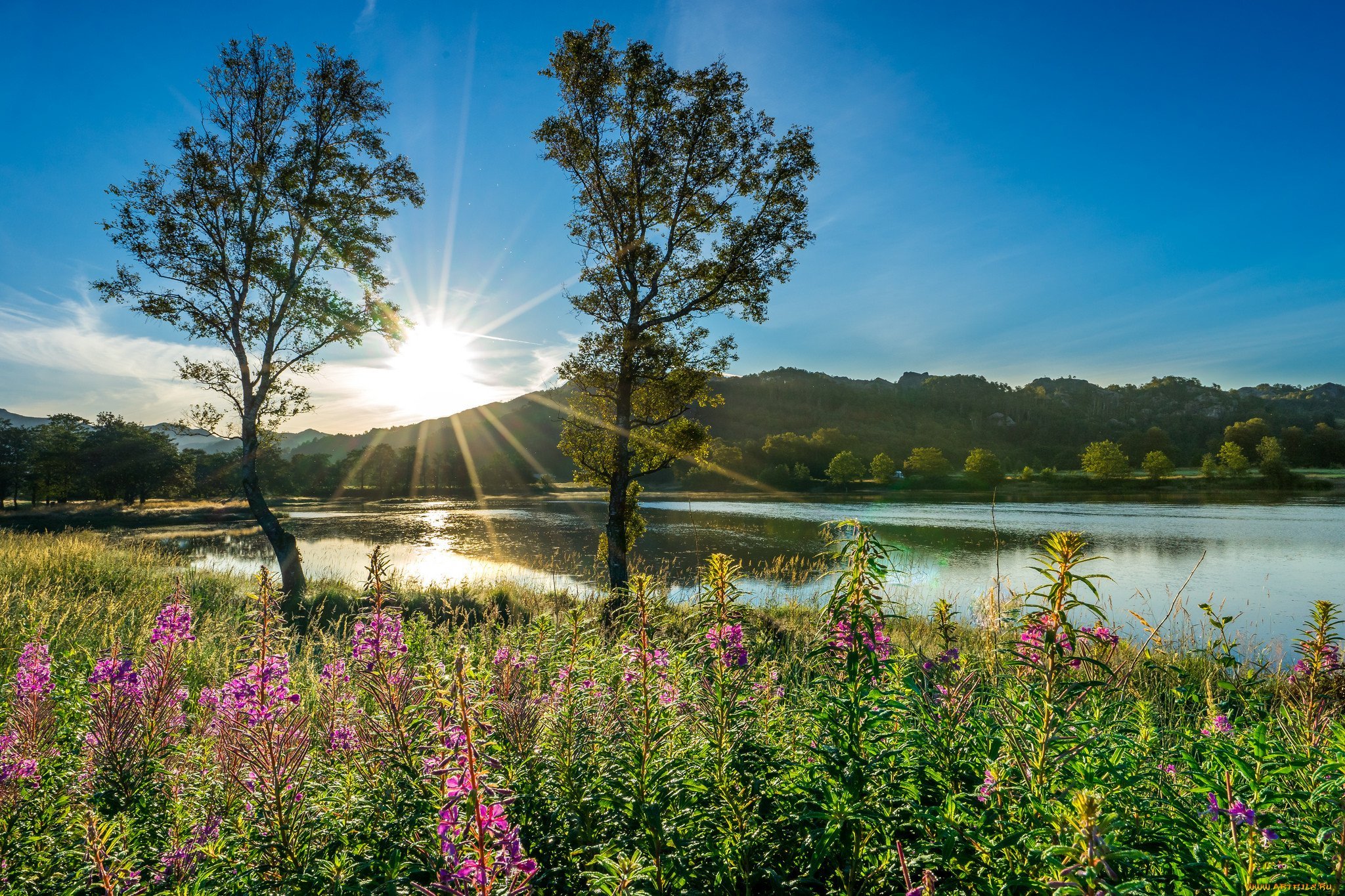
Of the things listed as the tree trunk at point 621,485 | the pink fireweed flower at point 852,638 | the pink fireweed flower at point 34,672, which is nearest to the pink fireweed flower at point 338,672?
the pink fireweed flower at point 34,672

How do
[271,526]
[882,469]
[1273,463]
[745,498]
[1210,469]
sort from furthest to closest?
1. [882,469]
2. [1210,469]
3. [1273,463]
4. [745,498]
5. [271,526]

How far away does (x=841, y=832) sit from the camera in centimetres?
197

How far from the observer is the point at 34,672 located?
302 centimetres

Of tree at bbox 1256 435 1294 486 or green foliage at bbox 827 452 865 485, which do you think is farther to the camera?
green foliage at bbox 827 452 865 485

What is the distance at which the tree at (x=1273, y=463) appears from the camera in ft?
220

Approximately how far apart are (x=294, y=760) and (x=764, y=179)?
14161 millimetres

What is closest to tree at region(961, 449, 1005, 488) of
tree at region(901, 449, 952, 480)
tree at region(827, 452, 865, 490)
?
tree at region(901, 449, 952, 480)

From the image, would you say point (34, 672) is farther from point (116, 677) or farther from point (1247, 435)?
point (1247, 435)

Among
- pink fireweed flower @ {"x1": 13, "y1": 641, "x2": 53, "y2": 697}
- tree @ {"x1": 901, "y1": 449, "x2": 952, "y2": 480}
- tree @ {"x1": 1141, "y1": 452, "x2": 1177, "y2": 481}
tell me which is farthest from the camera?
tree @ {"x1": 901, "y1": 449, "x2": 952, "y2": 480}

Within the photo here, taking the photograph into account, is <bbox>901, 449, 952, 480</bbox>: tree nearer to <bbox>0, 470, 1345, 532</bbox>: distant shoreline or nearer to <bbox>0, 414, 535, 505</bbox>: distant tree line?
<bbox>0, 470, 1345, 532</bbox>: distant shoreline

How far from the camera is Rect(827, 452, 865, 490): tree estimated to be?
276 ft

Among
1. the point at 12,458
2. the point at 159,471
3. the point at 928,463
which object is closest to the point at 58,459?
the point at 159,471

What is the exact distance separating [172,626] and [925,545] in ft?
93.2

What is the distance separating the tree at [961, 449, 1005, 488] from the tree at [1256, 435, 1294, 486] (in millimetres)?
29041
